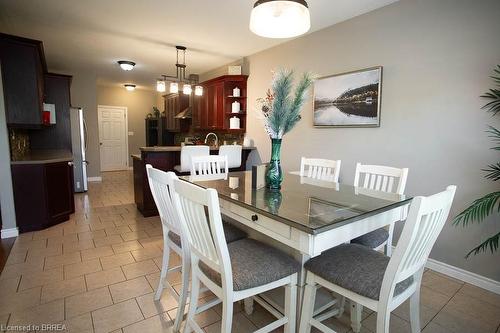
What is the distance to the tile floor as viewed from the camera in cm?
174

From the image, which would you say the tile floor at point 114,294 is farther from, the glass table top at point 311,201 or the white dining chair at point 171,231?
the glass table top at point 311,201

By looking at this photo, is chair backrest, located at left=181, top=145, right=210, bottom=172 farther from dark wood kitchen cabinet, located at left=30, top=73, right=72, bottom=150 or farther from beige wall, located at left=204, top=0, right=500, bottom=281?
dark wood kitchen cabinet, located at left=30, top=73, right=72, bottom=150

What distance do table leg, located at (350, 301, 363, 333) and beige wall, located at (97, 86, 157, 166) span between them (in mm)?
8182

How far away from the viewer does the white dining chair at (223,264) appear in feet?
3.94

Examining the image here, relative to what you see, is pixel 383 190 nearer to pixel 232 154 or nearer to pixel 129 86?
pixel 232 154

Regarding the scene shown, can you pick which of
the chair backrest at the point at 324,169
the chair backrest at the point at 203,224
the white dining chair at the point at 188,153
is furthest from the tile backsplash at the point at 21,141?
the chair backrest at the point at 324,169

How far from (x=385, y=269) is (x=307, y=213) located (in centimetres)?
47

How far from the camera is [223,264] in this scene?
1216 millimetres

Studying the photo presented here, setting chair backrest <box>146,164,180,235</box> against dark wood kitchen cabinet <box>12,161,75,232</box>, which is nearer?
chair backrest <box>146,164,180,235</box>

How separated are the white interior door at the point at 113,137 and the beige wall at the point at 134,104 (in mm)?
160

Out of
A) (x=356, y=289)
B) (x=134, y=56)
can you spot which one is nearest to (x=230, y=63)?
(x=134, y=56)

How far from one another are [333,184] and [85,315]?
199 centimetres

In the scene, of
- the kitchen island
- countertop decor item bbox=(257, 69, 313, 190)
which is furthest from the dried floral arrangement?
the kitchen island

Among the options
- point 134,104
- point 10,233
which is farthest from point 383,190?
point 134,104
